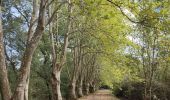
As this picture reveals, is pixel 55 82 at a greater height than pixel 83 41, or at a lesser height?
lesser

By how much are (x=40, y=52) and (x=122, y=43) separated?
20.8 metres

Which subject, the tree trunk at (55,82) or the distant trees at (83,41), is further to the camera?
the tree trunk at (55,82)

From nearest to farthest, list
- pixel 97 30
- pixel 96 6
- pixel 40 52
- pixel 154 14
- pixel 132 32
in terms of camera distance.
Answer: pixel 154 14
pixel 96 6
pixel 97 30
pixel 132 32
pixel 40 52

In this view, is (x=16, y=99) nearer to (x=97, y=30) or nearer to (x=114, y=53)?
(x=97, y=30)

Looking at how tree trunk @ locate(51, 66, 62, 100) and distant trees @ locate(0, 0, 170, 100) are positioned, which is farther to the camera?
tree trunk @ locate(51, 66, 62, 100)

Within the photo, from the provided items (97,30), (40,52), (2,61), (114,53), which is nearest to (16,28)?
(40,52)

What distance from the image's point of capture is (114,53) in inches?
941

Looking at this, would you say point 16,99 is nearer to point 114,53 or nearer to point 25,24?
point 114,53

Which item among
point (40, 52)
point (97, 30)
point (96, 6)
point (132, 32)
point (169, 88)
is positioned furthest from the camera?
point (40, 52)

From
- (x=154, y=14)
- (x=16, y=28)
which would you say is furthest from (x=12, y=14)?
(x=154, y=14)

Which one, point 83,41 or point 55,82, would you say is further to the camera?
point 83,41

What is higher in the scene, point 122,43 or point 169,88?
point 122,43

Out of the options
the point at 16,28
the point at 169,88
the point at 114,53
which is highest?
the point at 16,28

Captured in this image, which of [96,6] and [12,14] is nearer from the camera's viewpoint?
[96,6]
